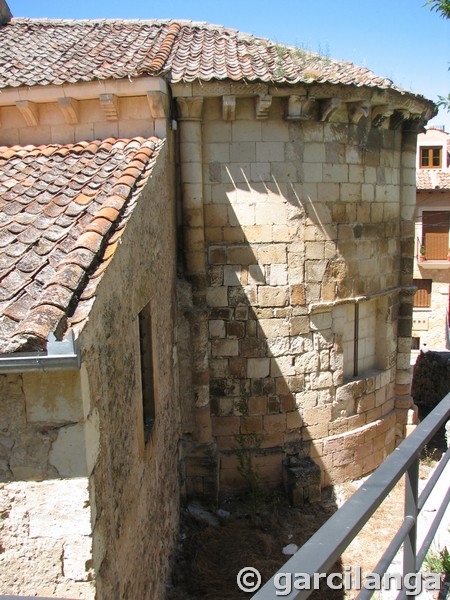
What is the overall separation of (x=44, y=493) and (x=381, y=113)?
6811 millimetres

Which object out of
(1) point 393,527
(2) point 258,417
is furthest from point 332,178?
(1) point 393,527

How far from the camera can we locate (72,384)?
104 inches

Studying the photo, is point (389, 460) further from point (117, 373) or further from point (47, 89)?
point (47, 89)

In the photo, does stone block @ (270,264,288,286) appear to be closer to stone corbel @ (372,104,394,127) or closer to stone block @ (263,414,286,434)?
stone block @ (263,414,286,434)

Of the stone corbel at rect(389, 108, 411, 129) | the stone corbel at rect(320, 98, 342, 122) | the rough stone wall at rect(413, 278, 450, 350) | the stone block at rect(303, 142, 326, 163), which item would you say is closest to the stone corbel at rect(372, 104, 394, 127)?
the stone corbel at rect(389, 108, 411, 129)

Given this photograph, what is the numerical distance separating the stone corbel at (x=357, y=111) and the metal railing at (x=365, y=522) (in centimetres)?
567

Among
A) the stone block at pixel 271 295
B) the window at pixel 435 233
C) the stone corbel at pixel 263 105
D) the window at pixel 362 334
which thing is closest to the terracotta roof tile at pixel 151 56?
the stone corbel at pixel 263 105

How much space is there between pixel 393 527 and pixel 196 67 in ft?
21.6

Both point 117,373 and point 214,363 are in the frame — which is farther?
point 214,363

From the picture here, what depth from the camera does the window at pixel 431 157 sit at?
22.5 metres

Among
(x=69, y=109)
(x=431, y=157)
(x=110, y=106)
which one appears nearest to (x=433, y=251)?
(x=431, y=157)

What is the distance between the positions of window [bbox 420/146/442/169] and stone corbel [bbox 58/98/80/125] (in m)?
19.5

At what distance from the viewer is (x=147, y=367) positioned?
522 cm

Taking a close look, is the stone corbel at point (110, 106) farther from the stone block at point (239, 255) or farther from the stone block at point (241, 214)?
the stone block at point (239, 255)
